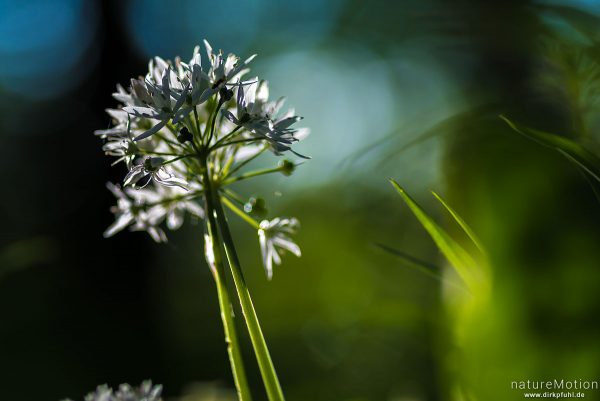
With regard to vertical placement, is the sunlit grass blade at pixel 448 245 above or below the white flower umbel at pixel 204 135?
below

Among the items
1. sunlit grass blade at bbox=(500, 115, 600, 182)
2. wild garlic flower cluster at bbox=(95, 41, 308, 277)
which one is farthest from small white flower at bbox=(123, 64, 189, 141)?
sunlit grass blade at bbox=(500, 115, 600, 182)

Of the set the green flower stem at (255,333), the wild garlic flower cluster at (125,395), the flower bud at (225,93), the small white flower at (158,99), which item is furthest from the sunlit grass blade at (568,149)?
the wild garlic flower cluster at (125,395)

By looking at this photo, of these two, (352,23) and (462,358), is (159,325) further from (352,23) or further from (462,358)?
Answer: (462,358)

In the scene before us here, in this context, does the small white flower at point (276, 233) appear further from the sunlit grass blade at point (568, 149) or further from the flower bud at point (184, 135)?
the sunlit grass blade at point (568, 149)

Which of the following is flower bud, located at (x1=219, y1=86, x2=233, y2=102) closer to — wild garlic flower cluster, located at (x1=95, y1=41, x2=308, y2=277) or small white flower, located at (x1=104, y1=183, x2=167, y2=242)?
wild garlic flower cluster, located at (x1=95, y1=41, x2=308, y2=277)

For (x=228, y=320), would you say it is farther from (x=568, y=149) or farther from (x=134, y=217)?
(x=134, y=217)
